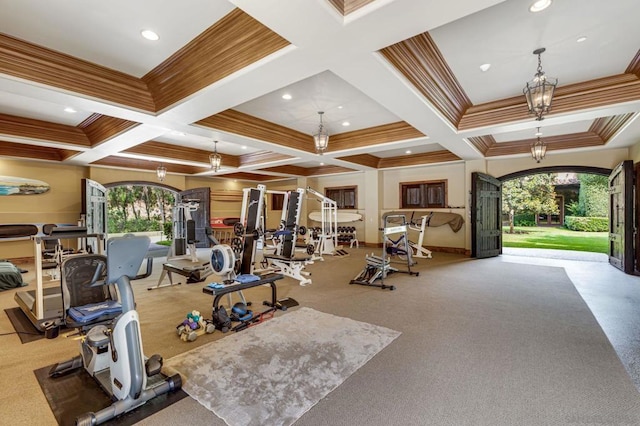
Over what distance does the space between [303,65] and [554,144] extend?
7332mm

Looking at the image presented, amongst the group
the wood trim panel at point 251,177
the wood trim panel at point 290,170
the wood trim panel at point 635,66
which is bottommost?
the wood trim panel at point 251,177

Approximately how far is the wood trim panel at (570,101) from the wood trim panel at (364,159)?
3537mm

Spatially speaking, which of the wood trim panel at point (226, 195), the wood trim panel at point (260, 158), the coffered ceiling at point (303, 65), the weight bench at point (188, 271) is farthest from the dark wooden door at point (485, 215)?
the wood trim panel at point (226, 195)

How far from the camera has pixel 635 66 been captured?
143 inches

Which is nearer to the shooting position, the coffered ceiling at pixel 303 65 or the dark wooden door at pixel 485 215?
the coffered ceiling at pixel 303 65

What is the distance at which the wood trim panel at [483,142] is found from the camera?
6534 millimetres

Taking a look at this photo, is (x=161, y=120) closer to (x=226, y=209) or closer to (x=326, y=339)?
(x=326, y=339)

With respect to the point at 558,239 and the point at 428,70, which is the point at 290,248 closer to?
the point at 428,70

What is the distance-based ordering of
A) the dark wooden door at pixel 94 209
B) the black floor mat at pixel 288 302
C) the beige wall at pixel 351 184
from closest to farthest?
1. the black floor mat at pixel 288 302
2. the dark wooden door at pixel 94 209
3. the beige wall at pixel 351 184

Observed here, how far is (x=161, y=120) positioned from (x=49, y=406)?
3.68m

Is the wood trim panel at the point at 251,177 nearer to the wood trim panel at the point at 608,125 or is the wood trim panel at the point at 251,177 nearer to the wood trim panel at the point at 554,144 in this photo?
the wood trim panel at the point at 554,144

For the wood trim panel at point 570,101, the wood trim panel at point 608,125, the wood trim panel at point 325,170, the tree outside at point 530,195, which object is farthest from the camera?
the tree outside at point 530,195

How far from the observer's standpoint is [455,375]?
7.72ft

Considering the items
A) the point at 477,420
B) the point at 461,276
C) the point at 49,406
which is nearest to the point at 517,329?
the point at 477,420
